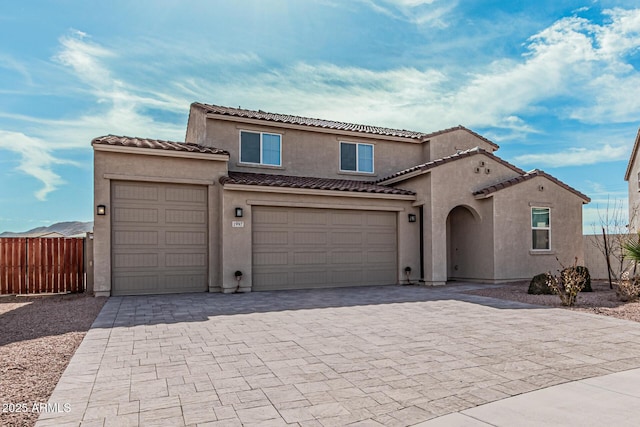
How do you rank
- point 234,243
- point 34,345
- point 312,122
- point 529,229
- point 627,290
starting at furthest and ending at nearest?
point 312,122 → point 529,229 → point 234,243 → point 627,290 → point 34,345

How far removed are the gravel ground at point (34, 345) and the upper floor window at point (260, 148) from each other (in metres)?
6.96

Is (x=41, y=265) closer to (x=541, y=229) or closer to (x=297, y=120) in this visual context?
(x=297, y=120)

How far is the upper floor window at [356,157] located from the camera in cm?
1731

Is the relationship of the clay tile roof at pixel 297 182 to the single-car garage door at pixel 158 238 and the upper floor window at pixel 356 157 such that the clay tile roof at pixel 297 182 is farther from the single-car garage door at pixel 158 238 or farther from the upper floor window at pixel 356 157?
the single-car garage door at pixel 158 238

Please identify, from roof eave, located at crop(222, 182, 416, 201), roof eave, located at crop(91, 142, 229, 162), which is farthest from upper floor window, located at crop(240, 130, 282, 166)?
roof eave, located at crop(222, 182, 416, 201)

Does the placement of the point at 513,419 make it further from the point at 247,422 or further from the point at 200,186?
the point at 200,186

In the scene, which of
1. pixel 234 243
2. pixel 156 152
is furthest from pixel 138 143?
pixel 234 243

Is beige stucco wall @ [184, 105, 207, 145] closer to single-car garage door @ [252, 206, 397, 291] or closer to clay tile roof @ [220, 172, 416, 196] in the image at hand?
clay tile roof @ [220, 172, 416, 196]

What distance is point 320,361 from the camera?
5.49m

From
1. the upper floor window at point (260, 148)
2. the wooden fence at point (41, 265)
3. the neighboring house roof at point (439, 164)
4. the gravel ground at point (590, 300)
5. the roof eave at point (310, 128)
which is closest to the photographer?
the gravel ground at point (590, 300)

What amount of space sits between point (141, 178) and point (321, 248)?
601 cm

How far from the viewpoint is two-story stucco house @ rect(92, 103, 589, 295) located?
12.3m

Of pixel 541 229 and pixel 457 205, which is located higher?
pixel 457 205

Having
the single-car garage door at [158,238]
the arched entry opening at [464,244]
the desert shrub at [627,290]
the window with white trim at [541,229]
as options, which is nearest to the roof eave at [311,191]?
the single-car garage door at [158,238]
